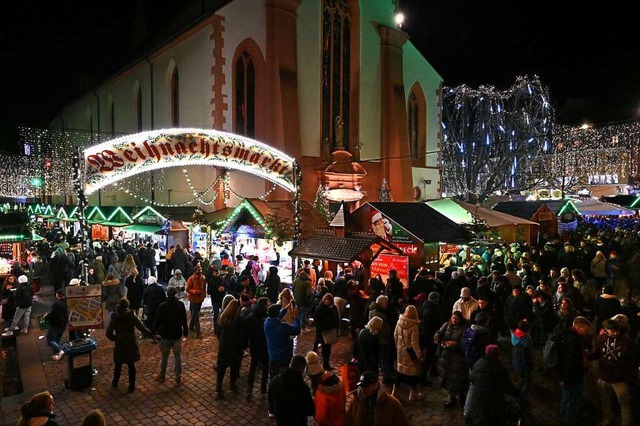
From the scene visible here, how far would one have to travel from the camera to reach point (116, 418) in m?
6.81

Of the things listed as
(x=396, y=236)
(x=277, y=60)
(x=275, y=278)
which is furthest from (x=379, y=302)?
(x=277, y=60)

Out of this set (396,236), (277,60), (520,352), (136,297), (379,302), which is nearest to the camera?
(520,352)

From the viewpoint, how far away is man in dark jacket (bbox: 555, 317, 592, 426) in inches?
238

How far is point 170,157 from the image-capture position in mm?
12430

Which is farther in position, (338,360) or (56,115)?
(56,115)

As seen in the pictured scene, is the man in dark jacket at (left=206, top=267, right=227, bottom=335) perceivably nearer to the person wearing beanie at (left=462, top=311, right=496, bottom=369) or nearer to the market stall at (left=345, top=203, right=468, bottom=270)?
the market stall at (left=345, top=203, right=468, bottom=270)

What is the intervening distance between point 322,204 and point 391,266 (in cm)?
675

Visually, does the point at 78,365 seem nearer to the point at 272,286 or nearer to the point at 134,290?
the point at 134,290

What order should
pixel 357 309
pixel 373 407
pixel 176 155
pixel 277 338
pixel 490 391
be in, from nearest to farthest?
pixel 373 407
pixel 490 391
pixel 277 338
pixel 357 309
pixel 176 155

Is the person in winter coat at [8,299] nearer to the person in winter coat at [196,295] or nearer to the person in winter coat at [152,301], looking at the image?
the person in winter coat at [152,301]

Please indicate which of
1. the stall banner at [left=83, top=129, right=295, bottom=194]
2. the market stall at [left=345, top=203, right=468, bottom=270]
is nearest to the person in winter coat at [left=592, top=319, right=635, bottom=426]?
the market stall at [left=345, top=203, right=468, bottom=270]

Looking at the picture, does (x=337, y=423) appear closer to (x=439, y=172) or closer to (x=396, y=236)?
(x=396, y=236)

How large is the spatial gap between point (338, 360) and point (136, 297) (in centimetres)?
535

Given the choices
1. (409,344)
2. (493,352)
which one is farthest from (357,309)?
(493,352)
